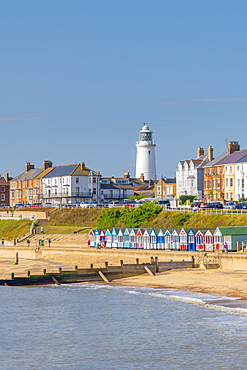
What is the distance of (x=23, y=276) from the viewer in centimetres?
5522

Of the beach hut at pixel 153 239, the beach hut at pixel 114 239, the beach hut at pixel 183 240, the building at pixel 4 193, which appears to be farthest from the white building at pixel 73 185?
the beach hut at pixel 183 240

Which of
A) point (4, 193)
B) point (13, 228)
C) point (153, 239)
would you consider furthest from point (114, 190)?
point (153, 239)

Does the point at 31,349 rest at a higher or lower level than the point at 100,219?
lower

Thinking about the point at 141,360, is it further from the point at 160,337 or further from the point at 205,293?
the point at 205,293

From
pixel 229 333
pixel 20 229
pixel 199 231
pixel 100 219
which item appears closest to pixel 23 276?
pixel 199 231

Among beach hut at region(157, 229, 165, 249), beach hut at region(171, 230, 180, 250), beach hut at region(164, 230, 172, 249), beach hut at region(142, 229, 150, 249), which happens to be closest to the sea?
beach hut at region(171, 230, 180, 250)

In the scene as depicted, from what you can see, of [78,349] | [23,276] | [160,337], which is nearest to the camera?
[78,349]

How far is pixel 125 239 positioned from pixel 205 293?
87.7 feet

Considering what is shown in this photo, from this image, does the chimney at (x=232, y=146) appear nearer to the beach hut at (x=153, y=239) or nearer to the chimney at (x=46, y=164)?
the chimney at (x=46, y=164)

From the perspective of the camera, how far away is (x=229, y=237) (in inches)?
2255

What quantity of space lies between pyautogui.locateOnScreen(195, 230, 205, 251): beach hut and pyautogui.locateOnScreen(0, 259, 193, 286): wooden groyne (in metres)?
5.85

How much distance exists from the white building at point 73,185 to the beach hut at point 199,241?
68.2m

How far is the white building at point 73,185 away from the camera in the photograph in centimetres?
12769

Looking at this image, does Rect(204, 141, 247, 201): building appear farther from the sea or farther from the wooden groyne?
the sea
